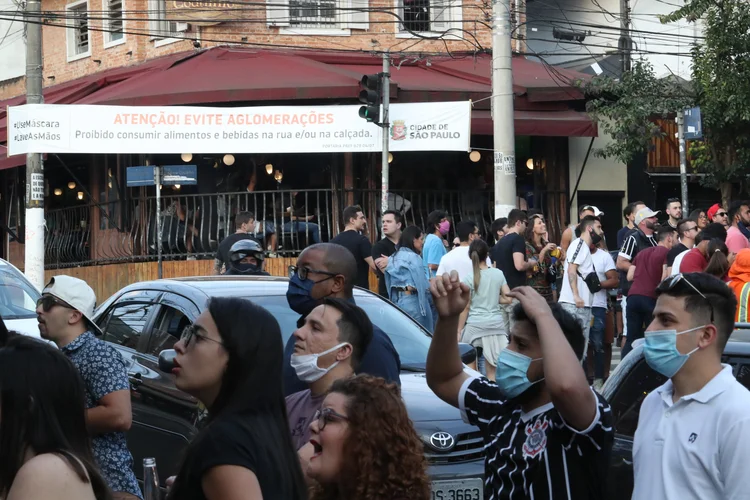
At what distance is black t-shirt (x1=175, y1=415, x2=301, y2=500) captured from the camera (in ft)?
11.8

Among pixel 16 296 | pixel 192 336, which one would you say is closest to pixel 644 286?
pixel 16 296

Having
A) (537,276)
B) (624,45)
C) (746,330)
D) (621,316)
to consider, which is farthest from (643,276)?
(624,45)

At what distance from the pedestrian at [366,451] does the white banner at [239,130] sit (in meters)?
16.8

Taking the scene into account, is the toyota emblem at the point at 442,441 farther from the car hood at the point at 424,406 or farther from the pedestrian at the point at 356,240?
the pedestrian at the point at 356,240

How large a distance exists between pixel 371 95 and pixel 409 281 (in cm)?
528

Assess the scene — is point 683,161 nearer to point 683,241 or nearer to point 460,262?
point 683,241

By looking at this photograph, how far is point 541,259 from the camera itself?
1436 centimetres

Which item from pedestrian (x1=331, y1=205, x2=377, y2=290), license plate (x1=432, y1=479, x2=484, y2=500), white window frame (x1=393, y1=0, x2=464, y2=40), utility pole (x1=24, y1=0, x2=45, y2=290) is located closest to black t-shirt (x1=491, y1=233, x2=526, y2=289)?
pedestrian (x1=331, y1=205, x2=377, y2=290)

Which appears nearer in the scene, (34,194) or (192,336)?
(192,336)

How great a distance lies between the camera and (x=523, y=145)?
24.0m

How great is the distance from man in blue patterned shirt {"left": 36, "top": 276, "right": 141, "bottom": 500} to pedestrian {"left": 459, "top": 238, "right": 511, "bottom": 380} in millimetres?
7234

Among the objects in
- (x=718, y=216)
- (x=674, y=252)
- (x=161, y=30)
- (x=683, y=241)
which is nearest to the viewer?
A: (x=674, y=252)

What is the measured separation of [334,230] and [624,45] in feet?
32.1

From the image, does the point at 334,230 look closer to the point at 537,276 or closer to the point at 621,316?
the point at 621,316
